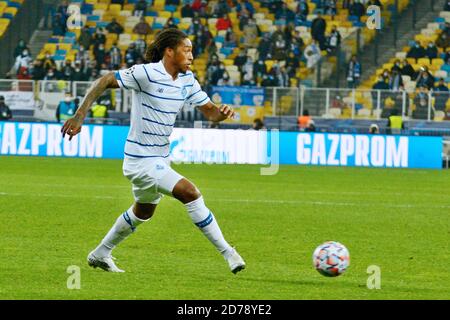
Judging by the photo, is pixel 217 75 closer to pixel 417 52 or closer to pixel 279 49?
pixel 279 49

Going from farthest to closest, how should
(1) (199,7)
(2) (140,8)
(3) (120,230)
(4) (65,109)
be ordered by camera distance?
(2) (140,8) → (1) (199,7) → (4) (65,109) → (3) (120,230)

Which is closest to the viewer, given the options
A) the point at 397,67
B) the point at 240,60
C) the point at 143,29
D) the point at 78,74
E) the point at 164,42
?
the point at 164,42

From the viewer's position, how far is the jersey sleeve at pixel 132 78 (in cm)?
988

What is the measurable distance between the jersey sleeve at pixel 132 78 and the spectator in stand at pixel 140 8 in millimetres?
29419

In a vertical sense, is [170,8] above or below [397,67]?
above

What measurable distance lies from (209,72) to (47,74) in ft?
16.4

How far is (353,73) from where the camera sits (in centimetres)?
3550

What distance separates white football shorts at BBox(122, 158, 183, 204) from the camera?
995 cm

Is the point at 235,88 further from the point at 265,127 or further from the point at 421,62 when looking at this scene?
the point at 421,62

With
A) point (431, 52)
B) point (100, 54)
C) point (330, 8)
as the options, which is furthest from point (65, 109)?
point (431, 52)

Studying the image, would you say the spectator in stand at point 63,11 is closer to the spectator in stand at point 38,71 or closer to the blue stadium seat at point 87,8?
the blue stadium seat at point 87,8

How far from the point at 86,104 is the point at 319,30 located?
92.6ft

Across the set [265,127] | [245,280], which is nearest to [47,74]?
[265,127]

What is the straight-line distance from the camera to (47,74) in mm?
35219
